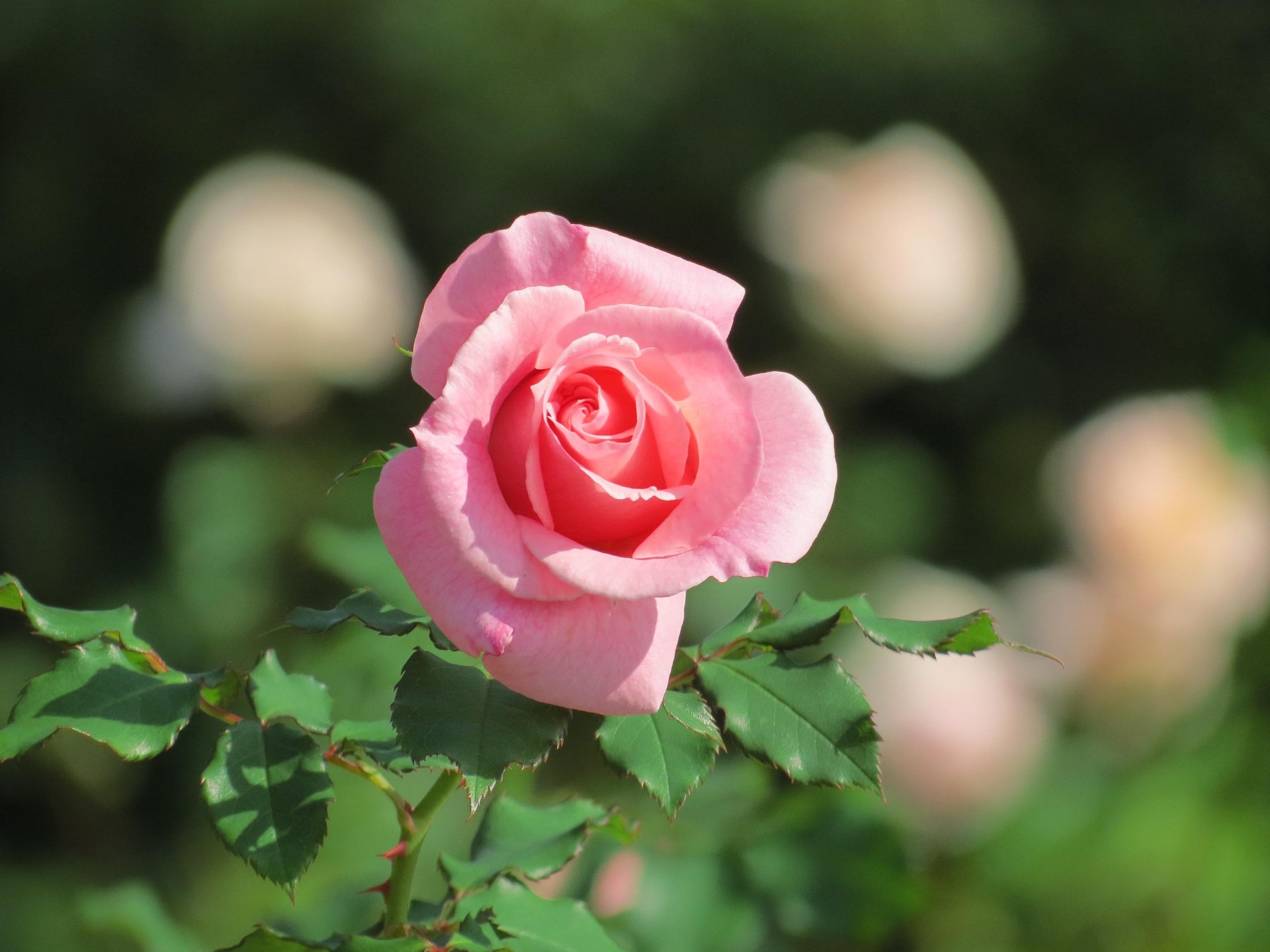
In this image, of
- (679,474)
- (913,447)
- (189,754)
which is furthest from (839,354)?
(679,474)

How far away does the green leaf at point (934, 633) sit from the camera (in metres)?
0.40

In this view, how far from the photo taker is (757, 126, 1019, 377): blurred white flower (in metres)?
1.93

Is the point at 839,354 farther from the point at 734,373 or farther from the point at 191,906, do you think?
the point at 734,373

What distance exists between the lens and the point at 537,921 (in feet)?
1.50

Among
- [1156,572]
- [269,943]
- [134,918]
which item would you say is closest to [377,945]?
[269,943]

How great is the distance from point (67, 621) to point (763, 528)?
24cm

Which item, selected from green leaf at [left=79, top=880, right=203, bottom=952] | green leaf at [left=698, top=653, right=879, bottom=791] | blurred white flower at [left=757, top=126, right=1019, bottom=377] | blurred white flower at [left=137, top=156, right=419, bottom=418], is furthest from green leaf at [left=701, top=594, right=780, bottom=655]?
blurred white flower at [left=757, top=126, right=1019, bottom=377]

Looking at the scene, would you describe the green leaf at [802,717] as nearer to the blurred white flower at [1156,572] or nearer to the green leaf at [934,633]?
the green leaf at [934,633]

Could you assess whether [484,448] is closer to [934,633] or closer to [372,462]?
[372,462]

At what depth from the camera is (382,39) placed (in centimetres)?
195

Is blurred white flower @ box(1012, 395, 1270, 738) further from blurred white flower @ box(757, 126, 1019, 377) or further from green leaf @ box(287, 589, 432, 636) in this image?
green leaf @ box(287, 589, 432, 636)

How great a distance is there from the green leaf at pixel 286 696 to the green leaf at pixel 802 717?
0.14m

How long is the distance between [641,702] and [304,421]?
58.4 inches

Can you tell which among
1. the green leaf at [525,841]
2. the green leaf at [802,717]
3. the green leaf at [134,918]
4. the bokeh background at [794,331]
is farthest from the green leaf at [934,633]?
the bokeh background at [794,331]
